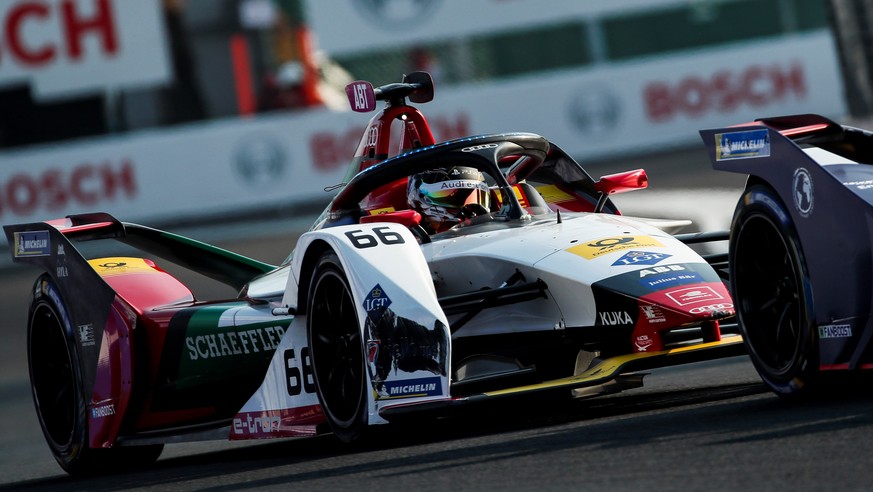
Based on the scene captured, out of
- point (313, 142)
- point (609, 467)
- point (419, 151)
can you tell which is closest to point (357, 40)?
point (313, 142)

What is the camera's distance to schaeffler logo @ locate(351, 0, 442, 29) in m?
20.0

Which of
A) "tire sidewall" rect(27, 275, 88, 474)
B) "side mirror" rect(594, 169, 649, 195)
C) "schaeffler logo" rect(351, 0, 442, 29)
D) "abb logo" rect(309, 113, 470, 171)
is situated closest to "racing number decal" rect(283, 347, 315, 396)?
"tire sidewall" rect(27, 275, 88, 474)

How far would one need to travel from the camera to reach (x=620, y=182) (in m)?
8.02

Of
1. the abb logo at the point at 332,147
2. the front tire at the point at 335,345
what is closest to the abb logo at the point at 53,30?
the abb logo at the point at 332,147

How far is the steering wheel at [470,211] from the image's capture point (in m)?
7.72

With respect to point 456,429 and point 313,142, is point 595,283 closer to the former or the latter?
point 456,429

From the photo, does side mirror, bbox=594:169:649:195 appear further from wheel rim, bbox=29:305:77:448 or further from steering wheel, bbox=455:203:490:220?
wheel rim, bbox=29:305:77:448

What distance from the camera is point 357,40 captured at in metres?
20.0

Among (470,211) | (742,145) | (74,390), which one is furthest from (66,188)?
(742,145)

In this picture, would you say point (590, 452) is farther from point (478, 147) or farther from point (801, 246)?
point (478, 147)

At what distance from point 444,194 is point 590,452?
244 cm

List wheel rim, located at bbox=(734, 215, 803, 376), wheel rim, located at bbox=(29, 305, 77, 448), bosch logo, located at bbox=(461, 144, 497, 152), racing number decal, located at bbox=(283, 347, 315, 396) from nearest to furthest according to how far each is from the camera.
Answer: wheel rim, located at bbox=(734, 215, 803, 376), racing number decal, located at bbox=(283, 347, 315, 396), bosch logo, located at bbox=(461, 144, 497, 152), wheel rim, located at bbox=(29, 305, 77, 448)

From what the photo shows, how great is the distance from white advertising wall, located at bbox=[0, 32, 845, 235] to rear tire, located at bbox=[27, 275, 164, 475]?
10.1m

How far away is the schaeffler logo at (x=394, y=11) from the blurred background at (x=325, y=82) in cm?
3
